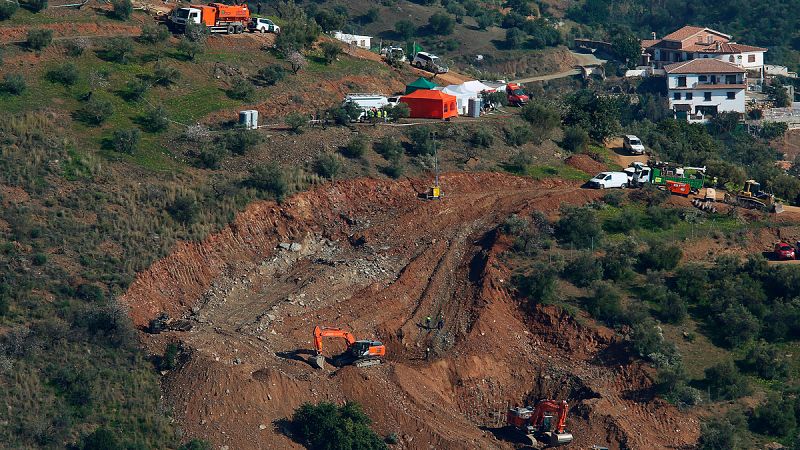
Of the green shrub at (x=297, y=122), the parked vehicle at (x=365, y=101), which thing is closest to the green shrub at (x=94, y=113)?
the green shrub at (x=297, y=122)

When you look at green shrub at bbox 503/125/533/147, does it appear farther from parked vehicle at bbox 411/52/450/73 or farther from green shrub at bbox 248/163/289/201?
green shrub at bbox 248/163/289/201

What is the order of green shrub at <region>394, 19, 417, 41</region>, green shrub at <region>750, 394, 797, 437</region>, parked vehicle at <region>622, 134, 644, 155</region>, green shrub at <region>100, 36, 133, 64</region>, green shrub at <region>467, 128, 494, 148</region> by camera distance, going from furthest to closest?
green shrub at <region>394, 19, 417, 41</region>, parked vehicle at <region>622, 134, 644, 155</region>, green shrub at <region>467, 128, 494, 148</region>, green shrub at <region>100, 36, 133, 64</region>, green shrub at <region>750, 394, 797, 437</region>

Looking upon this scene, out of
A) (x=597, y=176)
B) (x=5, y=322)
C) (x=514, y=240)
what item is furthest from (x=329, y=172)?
(x=5, y=322)

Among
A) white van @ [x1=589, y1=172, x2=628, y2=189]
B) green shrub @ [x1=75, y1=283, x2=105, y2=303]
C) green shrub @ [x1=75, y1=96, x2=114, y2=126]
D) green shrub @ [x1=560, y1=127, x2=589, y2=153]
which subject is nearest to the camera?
green shrub @ [x1=75, y1=283, x2=105, y2=303]

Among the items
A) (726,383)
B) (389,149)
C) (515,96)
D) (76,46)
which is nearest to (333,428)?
(726,383)

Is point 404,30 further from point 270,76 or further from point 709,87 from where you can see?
point 270,76

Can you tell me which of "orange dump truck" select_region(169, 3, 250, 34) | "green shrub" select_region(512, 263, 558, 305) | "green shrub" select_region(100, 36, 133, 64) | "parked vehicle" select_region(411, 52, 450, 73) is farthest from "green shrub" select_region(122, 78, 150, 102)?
"parked vehicle" select_region(411, 52, 450, 73)
